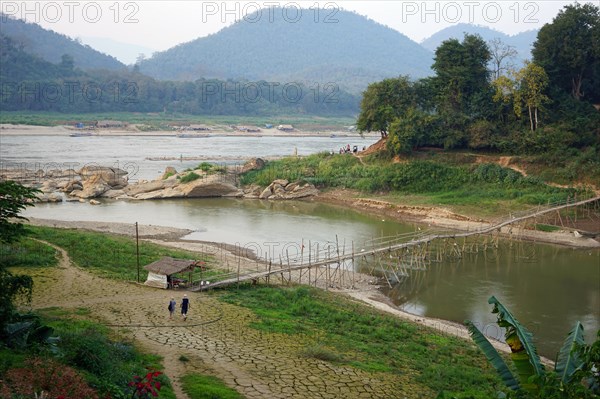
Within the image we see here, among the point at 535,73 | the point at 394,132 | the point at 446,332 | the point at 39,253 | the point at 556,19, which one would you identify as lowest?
the point at 446,332

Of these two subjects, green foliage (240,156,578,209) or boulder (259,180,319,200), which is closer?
green foliage (240,156,578,209)

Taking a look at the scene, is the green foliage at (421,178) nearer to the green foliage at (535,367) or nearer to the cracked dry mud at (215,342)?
the cracked dry mud at (215,342)

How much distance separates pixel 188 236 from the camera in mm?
39344

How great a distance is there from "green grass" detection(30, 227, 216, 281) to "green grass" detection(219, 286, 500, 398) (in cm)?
371

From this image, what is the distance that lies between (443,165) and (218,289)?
3109 centimetres

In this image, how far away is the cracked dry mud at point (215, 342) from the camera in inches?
591

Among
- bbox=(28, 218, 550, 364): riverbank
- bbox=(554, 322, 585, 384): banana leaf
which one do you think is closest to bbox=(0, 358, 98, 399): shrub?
bbox=(554, 322, 585, 384): banana leaf

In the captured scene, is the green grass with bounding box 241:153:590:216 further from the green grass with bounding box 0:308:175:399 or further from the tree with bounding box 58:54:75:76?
the tree with bounding box 58:54:75:76

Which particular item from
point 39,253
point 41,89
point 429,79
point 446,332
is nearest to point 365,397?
point 446,332

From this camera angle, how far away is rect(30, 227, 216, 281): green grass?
26328 millimetres

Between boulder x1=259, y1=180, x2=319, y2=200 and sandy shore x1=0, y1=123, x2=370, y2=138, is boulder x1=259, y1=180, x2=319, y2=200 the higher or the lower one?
the lower one

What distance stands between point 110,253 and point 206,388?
654 inches

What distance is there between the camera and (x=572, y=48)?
51938mm

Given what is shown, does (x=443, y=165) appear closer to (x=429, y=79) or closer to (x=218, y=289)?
(x=429, y=79)
